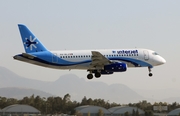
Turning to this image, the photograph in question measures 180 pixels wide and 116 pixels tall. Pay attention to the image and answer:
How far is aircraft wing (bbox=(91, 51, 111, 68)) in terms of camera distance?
83438 millimetres

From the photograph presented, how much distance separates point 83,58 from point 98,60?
3.04 m

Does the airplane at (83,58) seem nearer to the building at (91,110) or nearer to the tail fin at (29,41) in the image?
the tail fin at (29,41)

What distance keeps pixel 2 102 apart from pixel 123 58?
88.8 m

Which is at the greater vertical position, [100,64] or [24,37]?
[24,37]

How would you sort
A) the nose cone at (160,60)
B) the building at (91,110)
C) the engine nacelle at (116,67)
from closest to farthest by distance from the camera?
the engine nacelle at (116,67) → the nose cone at (160,60) → the building at (91,110)

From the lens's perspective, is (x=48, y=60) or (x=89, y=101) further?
(x=89, y=101)

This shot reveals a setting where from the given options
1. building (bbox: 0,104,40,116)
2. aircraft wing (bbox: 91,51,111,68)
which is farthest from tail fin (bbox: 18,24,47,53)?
building (bbox: 0,104,40,116)

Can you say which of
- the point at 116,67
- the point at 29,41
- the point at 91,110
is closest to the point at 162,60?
the point at 116,67

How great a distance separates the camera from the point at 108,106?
186625mm

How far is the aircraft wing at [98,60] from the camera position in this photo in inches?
3285

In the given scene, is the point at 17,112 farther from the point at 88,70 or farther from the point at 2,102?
the point at 88,70

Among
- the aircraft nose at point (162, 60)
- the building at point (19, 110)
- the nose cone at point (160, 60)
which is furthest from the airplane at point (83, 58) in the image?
the building at point (19, 110)

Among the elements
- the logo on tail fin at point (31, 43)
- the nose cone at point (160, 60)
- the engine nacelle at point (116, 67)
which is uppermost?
the logo on tail fin at point (31, 43)

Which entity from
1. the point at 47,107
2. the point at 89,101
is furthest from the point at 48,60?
the point at 89,101
